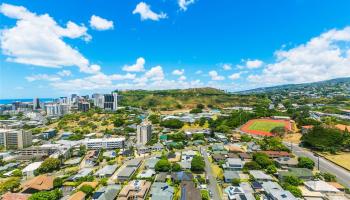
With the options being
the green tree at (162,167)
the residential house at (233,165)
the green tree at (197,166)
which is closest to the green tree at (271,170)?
the residential house at (233,165)

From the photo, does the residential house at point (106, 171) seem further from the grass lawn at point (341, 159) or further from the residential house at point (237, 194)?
the grass lawn at point (341, 159)

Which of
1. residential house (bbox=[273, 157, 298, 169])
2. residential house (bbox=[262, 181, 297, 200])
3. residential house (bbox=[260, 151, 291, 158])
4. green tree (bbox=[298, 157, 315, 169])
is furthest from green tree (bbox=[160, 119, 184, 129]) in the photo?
residential house (bbox=[262, 181, 297, 200])

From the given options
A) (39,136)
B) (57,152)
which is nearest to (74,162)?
(57,152)

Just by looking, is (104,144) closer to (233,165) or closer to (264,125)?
(233,165)

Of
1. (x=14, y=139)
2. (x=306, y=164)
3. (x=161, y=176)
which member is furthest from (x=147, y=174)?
(x=14, y=139)

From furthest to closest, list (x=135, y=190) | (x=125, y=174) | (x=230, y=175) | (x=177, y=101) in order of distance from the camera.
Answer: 1. (x=177, y=101)
2. (x=125, y=174)
3. (x=230, y=175)
4. (x=135, y=190)

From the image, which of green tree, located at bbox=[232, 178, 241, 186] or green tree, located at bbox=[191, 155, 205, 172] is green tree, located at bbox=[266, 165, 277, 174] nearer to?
green tree, located at bbox=[232, 178, 241, 186]
